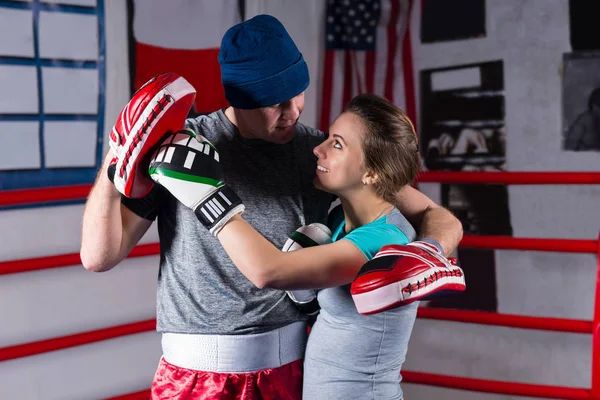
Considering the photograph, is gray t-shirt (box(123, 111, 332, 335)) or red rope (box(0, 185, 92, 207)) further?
red rope (box(0, 185, 92, 207))

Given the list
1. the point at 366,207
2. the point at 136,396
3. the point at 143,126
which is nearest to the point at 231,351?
the point at 366,207

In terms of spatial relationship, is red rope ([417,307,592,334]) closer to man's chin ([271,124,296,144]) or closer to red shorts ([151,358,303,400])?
red shorts ([151,358,303,400])

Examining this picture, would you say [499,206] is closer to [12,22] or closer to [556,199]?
[556,199]

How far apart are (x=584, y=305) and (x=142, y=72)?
6.79ft

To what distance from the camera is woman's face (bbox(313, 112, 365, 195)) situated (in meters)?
1.59

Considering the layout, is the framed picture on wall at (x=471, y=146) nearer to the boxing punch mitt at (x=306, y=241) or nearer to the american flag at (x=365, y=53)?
the american flag at (x=365, y=53)

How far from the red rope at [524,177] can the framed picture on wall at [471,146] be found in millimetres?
612

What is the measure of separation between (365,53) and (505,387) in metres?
1.74

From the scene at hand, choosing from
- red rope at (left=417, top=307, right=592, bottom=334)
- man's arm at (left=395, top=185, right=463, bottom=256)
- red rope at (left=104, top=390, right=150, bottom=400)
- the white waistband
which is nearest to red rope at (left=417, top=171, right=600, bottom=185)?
red rope at (left=417, top=307, right=592, bottom=334)

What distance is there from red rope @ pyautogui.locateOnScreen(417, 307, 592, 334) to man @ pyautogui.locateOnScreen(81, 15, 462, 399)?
1095mm

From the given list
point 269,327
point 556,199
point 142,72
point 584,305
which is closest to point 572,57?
point 556,199

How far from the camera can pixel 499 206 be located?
129 inches

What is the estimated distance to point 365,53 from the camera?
3580mm

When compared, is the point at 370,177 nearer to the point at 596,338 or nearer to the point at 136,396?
the point at 596,338
